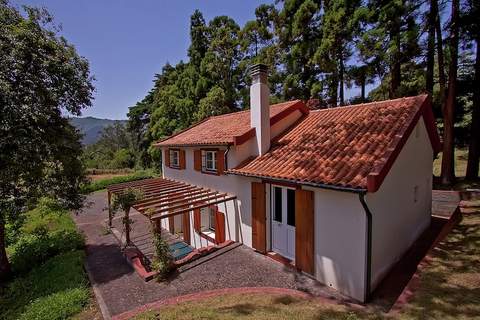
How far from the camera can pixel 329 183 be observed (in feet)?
23.5

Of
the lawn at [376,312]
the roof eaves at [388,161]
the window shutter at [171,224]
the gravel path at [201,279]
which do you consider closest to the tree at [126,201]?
the gravel path at [201,279]

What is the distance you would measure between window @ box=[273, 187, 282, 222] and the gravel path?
1638 millimetres

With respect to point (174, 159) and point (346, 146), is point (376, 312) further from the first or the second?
point (174, 159)

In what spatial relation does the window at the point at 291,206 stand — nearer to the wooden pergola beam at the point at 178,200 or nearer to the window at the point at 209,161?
the wooden pergola beam at the point at 178,200

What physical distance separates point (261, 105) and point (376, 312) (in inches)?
315

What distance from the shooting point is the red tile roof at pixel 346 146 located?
23.6 ft

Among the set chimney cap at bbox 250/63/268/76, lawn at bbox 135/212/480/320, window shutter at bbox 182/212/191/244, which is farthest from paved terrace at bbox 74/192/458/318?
chimney cap at bbox 250/63/268/76

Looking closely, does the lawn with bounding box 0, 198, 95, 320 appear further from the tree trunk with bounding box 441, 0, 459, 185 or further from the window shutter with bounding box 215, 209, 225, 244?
the tree trunk with bounding box 441, 0, 459, 185

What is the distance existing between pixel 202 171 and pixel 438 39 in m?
16.6

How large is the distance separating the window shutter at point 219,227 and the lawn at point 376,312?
5057 millimetres

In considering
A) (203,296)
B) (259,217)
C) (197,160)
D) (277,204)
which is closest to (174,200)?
(197,160)

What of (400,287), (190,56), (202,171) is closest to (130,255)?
(202,171)

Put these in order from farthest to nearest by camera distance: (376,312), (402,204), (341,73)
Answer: (341,73), (402,204), (376,312)

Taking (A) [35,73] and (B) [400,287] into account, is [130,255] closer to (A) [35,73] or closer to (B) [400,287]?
(A) [35,73]
